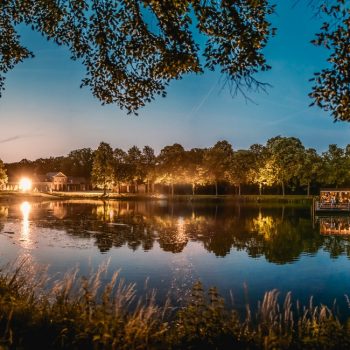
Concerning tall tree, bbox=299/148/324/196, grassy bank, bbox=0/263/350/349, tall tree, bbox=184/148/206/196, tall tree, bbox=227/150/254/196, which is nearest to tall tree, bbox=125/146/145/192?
tall tree, bbox=184/148/206/196

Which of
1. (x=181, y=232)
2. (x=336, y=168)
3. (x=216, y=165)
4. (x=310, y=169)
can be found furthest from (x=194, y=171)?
(x=181, y=232)

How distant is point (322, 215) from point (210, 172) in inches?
1502

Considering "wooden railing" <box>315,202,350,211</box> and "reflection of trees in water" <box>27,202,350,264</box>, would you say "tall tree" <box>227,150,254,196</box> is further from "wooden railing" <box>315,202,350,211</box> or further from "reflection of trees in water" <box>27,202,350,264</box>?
"reflection of trees in water" <box>27,202,350,264</box>

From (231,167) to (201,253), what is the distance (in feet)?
196

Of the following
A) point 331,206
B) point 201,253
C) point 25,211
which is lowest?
point 201,253

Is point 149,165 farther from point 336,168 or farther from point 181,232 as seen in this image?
point 181,232

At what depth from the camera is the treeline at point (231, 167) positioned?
73.8 meters

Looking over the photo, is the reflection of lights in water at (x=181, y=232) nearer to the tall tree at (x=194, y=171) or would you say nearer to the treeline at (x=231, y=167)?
the treeline at (x=231, y=167)

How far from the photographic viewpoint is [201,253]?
21141 mm

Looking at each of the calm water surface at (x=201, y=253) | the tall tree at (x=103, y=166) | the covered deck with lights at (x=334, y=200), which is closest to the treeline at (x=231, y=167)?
the tall tree at (x=103, y=166)

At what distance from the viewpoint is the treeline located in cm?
7375

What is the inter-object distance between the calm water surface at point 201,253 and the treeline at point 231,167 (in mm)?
40798

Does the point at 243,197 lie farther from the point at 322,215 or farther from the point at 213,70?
the point at 213,70

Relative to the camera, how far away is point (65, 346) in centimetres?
522
